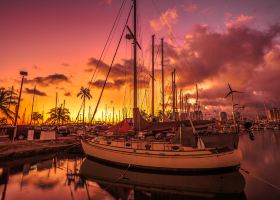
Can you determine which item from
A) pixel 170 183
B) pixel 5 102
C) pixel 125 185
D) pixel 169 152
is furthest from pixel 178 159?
pixel 5 102

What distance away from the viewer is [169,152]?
14.7 metres

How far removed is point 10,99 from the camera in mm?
39000

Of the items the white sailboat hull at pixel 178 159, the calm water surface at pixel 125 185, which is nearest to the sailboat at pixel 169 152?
the white sailboat hull at pixel 178 159

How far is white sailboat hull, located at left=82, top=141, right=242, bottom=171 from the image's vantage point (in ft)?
45.3

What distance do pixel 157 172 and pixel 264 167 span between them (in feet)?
46.5

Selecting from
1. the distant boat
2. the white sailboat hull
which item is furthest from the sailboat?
the distant boat

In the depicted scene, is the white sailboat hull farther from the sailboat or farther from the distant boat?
the distant boat

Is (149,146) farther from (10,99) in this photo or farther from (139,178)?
(10,99)

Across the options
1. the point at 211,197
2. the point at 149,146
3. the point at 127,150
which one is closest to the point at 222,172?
the point at 211,197

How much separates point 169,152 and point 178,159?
34.9 inches

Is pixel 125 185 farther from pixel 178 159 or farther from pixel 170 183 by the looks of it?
pixel 178 159

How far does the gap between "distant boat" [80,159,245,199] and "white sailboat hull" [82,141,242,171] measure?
0.81m

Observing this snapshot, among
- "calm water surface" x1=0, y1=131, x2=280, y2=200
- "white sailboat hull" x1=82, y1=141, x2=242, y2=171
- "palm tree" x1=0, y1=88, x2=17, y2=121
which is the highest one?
"palm tree" x1=0, y1=88, x2=17, y2=121

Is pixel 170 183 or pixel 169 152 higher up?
pixel 169 152
